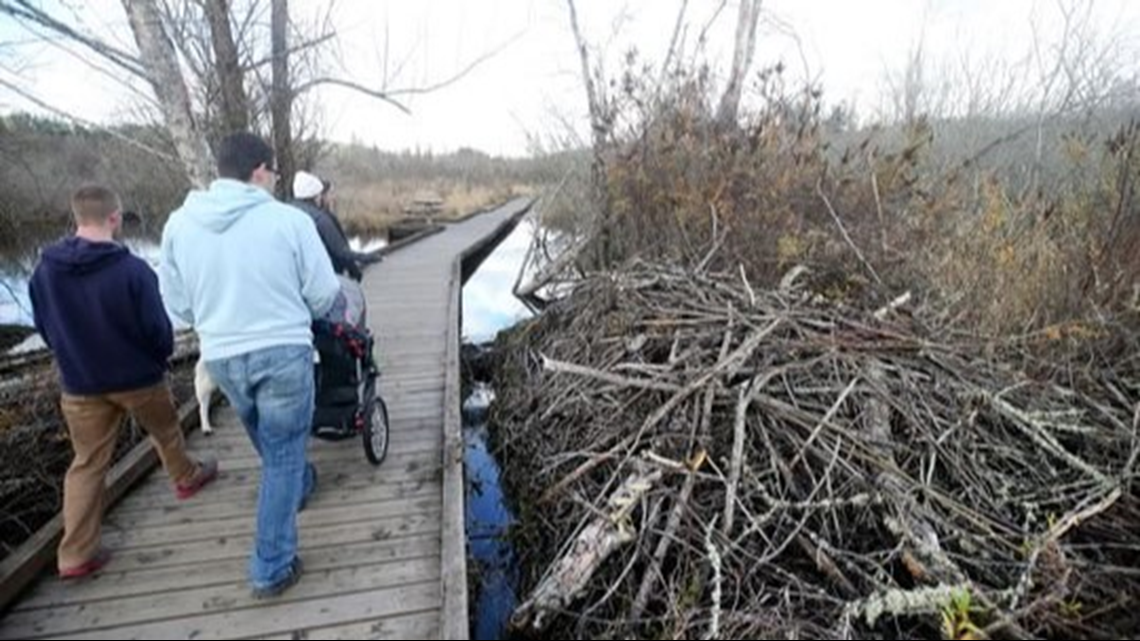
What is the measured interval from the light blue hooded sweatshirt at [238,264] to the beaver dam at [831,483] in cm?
167

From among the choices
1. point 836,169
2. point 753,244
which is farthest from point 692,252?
point 836,169

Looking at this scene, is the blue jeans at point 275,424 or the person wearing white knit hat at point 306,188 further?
the person wearing white knit hat at point 306,188

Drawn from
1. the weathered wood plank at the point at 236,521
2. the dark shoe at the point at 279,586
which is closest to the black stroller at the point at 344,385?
the weathered wood plank at the point at 236,521

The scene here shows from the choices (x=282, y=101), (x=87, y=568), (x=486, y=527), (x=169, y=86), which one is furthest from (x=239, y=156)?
(x=282, y=101)

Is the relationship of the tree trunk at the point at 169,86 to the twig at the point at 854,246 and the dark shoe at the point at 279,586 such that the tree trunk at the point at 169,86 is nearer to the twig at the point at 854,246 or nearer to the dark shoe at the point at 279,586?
the dark shoe at the point at 279,586

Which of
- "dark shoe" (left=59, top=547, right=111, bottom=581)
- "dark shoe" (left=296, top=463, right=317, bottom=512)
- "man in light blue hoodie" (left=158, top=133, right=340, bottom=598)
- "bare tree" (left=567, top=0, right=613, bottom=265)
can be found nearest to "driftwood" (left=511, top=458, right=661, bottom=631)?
"man in light blue hoodie" (left=158, top=133, right=340, bottom=598)

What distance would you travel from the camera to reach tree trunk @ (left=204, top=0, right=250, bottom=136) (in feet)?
21.9

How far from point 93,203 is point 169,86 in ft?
13.6

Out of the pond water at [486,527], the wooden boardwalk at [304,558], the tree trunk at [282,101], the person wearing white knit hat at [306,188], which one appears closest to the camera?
the wooden boardwalk at [304,558]

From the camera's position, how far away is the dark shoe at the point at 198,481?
3.10 metres

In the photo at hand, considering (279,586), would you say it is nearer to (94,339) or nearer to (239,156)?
(94,339)

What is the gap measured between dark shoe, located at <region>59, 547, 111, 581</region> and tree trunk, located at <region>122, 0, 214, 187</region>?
4.42 meters

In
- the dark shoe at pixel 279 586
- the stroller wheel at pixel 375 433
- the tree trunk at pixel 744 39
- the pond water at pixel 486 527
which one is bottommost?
the pond water at pixel 486 527

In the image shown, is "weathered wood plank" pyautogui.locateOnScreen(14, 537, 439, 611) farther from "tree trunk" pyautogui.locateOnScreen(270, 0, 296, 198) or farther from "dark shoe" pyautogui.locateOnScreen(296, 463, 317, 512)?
Answer: "tree trunk" pyautogui.locateOnScreen(270, 0, 296, 198)
